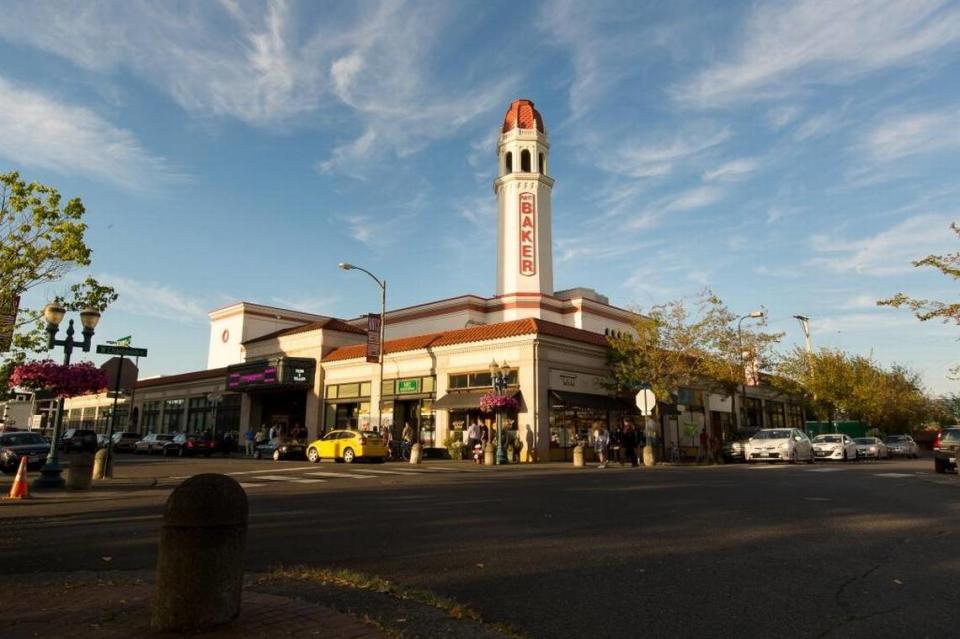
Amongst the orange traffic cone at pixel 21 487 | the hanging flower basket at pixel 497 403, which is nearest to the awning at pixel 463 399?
the hanging flower basket at pixel 497 403

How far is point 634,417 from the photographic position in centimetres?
3428

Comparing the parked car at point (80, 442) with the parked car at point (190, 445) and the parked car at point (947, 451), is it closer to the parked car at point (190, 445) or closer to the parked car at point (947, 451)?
the parked car at point (190, 445)

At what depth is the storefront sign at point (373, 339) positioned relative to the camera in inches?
1348

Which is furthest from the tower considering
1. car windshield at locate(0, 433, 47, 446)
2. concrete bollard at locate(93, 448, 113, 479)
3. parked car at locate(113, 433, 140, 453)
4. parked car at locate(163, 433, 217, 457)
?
concrete bollard at locate(93, 448, 113, 479)

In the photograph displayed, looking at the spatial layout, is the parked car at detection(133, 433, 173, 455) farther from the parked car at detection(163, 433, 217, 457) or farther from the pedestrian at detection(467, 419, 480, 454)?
the pedestrian at detection(467, 419, 480, 454)

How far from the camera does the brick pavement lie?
4.02 metres

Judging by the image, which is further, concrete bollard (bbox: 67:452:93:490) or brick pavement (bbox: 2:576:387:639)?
concrete bollard (bbox: 67:452:93:490)

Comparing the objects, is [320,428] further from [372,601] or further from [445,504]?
[372,601]

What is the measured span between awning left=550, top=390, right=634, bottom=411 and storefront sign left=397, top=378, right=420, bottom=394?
314 inches

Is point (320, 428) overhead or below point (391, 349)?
below

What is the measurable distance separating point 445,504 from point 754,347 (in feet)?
101

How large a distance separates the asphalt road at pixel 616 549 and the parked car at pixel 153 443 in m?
27.6

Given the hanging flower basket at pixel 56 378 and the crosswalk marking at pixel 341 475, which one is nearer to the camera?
the hanging flower basket at pixel 56 378

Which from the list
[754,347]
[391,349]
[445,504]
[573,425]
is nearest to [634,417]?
[573,425]
